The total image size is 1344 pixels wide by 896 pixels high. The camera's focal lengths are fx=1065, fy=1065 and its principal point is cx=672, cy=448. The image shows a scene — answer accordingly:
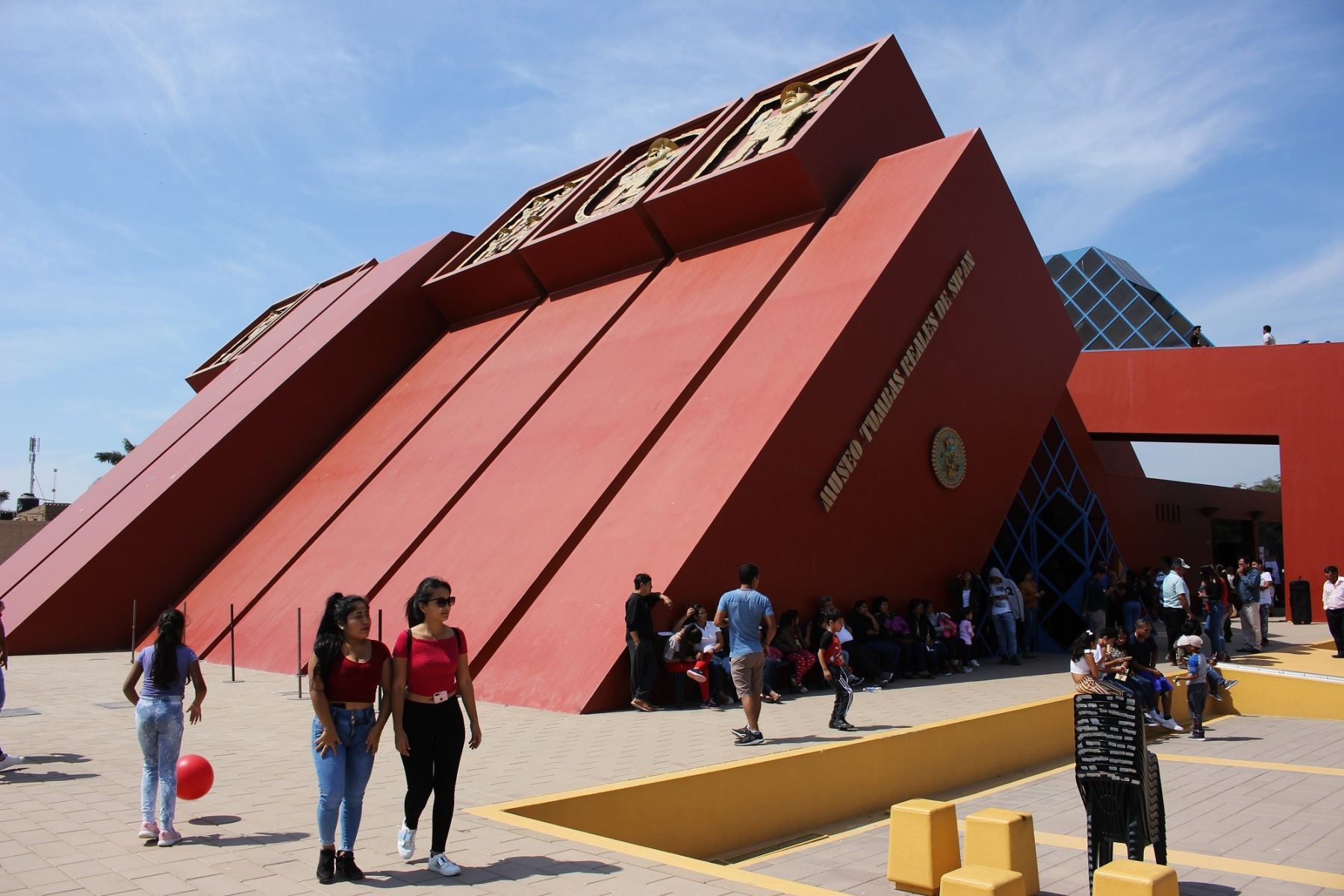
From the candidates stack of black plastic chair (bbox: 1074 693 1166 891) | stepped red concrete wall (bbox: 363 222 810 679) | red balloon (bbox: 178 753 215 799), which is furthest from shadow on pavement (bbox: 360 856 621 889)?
stepped red concrete wall (bbox: 363 222 810 679)

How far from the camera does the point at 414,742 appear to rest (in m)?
4.80

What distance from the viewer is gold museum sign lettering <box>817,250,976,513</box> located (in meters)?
11.2

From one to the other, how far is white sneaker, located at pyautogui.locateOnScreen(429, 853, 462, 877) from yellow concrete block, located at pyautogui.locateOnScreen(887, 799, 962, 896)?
2.24 m

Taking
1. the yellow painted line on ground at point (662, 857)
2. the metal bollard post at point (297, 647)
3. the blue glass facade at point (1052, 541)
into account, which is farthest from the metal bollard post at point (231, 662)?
the blue glass facade at point (1052, 541)

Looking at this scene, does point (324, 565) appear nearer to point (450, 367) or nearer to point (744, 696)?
point (450, 367)

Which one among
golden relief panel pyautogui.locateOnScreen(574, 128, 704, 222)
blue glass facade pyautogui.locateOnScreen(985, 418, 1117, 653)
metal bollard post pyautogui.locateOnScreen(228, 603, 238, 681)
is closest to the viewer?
metal bollard post pyautogui.locateOnScreen(228, 603, 238, 681)

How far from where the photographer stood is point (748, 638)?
7922 mm

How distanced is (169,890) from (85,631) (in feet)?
41.0

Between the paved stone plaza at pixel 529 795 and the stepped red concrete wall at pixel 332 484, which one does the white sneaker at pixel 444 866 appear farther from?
the stepped red concrete wall at pixel 332 484

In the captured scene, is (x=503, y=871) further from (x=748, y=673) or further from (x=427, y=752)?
(x=748, y=673)

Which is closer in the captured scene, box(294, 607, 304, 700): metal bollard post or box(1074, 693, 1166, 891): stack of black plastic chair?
box(1074, 693, 1166, 891): stack of black plastic chair

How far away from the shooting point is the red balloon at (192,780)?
5.49 meters

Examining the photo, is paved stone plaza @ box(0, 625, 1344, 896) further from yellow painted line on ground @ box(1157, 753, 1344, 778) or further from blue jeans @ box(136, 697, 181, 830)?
blue jeans @ box(136, 697, 181, 830)

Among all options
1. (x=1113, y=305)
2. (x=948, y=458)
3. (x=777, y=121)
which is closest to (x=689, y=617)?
(x=948, y=458)
